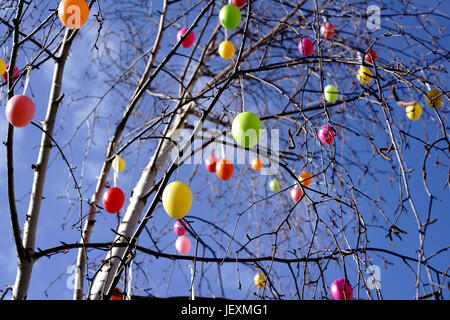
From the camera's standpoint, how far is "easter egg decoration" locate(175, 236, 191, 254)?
270cm

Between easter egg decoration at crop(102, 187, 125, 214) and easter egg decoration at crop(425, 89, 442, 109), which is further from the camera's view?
easter egg decoration at crop(102, 187, 125, 214)

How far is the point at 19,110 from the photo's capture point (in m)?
1.70

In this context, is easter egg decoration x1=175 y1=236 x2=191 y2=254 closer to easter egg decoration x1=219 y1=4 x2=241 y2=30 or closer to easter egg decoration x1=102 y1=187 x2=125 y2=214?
easter egg decoration x1=102 y1=187 x2=125 y2=214

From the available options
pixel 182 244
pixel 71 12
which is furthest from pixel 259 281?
pixel 71 12

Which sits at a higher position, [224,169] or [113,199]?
[224,169]

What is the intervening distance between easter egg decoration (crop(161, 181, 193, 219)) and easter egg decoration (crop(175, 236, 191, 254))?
1.07 meters

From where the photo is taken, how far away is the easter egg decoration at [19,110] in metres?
1.70

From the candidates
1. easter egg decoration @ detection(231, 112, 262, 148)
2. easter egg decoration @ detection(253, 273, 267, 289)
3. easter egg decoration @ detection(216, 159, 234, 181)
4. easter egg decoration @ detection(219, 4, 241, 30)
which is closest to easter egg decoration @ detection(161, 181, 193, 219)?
easter egg decoration @ detection(231, 112, 262, 148)

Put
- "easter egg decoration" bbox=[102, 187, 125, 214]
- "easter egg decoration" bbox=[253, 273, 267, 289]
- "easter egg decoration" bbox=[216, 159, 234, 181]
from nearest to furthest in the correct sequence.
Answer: "easter egg decoration" bbox=[102, 187, 125, 214] → "easter egg decoration" bbox=[216, 159, 234, 181] → "easter egg decoration" bbox=[253, 273, 267, 289]

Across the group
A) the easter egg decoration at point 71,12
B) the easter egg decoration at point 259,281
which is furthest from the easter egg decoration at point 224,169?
the easter egg decoration at point 71,12

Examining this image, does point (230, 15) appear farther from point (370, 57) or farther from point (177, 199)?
point (177, 199)

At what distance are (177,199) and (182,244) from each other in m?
1.13

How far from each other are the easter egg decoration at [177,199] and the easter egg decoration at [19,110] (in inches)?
25.6
